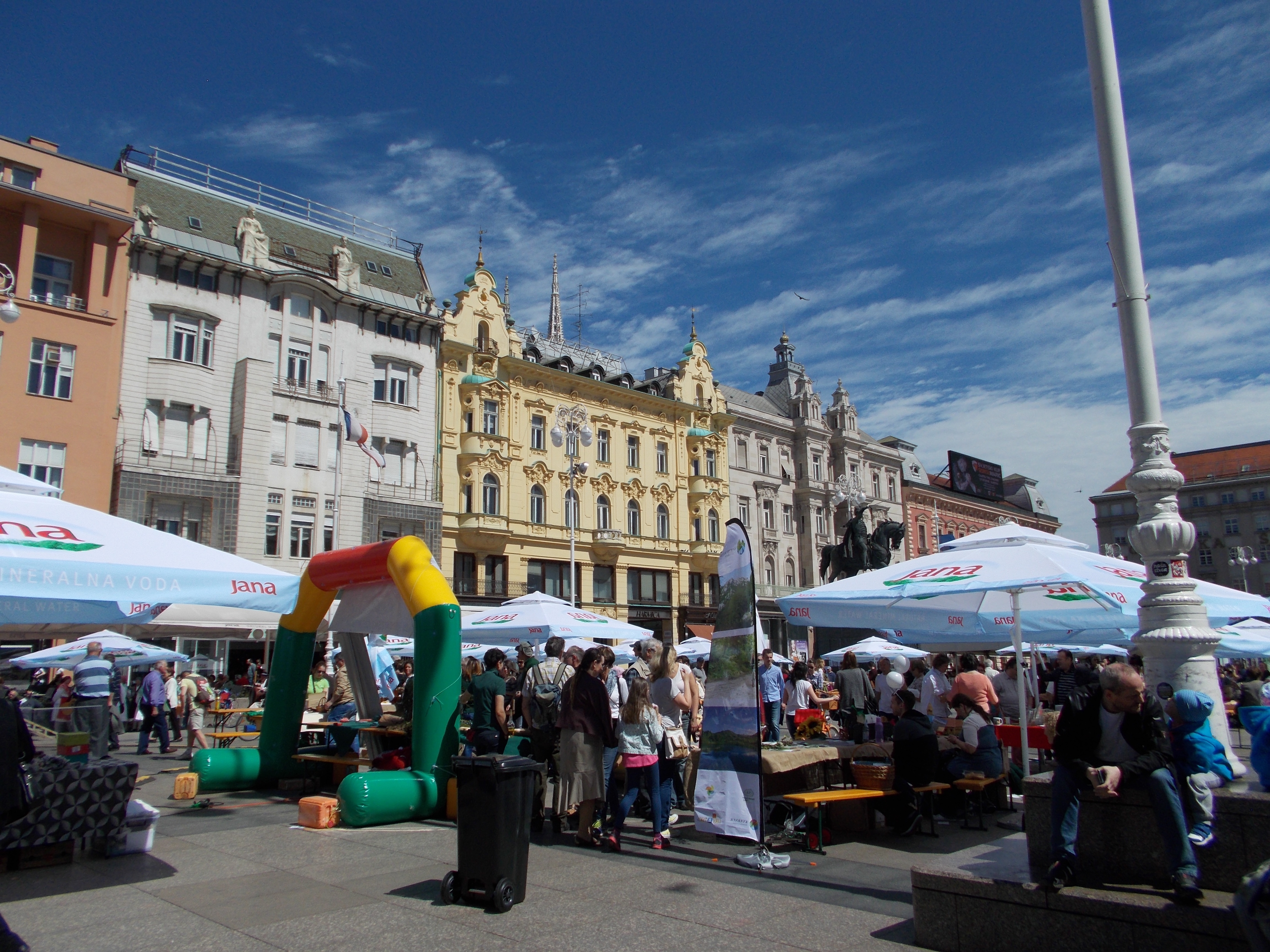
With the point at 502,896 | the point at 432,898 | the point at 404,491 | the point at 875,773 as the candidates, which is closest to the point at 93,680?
the point at 432,898

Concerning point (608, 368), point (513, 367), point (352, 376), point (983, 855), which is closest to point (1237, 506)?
point (608, 368)

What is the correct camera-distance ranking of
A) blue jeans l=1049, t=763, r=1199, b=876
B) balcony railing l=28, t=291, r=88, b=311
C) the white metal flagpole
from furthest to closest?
balcony railing l=28, t=291, r=88, b=311 < the white metal flagpole < blue jeans l=1049, t=763, r=1199, b=876

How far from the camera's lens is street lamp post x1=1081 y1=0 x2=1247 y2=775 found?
543cm

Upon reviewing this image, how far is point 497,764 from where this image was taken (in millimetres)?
6199

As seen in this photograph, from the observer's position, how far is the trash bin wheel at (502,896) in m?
5.98

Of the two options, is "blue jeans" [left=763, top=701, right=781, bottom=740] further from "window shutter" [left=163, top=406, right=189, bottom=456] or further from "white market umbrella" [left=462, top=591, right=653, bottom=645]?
"window shutter" [left=163, top=406, right=189, bottom=456]

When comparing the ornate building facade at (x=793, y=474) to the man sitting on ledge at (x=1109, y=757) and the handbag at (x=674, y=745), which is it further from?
the man sitting on ledge at (x=1109, y=757)

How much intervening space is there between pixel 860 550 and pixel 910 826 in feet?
71.3

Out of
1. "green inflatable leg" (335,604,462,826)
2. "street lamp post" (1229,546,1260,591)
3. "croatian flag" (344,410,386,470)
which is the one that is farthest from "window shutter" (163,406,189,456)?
"street lamp post" (1229,546,1260,591)

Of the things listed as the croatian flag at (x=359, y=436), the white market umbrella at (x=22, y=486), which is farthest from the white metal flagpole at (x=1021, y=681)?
the croatian flag at (x=359, y=436)

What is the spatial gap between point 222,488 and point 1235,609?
97.8 ft

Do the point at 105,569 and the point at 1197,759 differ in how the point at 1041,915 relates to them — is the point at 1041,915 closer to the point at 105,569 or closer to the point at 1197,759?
the point at 1197,759

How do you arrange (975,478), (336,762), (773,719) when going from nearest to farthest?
(336,762) < (773,719) < (975,478)

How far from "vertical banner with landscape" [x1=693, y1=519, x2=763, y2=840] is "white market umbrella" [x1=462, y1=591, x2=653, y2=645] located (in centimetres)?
734
